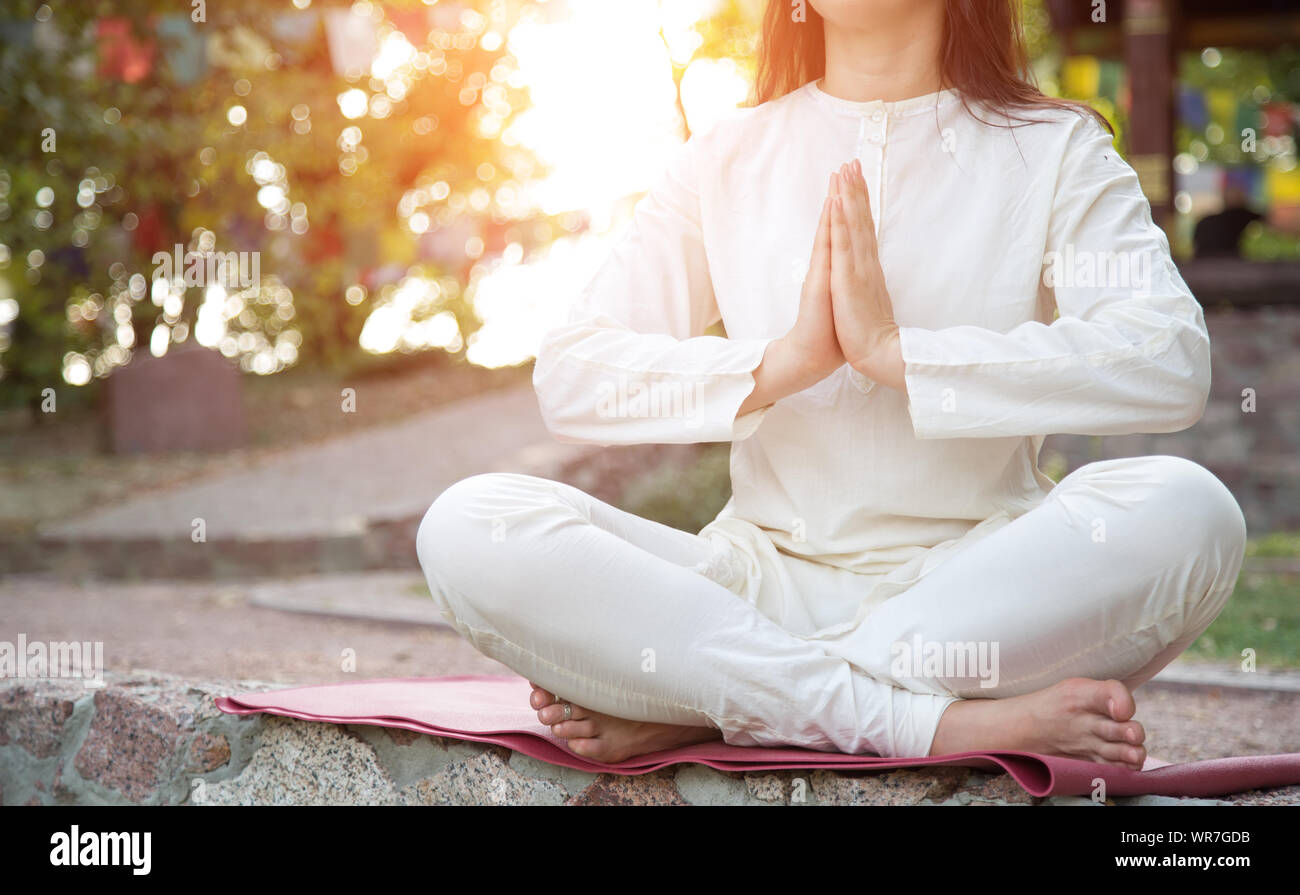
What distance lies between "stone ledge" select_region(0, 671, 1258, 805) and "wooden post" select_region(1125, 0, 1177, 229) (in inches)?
250

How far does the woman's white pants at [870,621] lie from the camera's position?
1.81 meters

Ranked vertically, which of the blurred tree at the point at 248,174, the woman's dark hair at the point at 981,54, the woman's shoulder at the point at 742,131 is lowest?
the woman's shoulder at the point at 742,131

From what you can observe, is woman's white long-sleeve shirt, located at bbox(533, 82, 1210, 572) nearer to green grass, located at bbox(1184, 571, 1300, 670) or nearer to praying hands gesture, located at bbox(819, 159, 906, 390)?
praying hands gesture, located at bbox(819, 159, 906, 390)

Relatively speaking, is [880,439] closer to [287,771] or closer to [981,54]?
[981,54]

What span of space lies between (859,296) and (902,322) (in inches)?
8.4

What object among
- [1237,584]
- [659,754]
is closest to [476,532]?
[659,754]

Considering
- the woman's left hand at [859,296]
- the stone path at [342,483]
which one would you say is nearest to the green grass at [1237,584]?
the stone path at [342,483]

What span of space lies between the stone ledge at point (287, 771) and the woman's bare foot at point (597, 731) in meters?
0.06

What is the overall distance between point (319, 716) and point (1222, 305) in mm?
6429

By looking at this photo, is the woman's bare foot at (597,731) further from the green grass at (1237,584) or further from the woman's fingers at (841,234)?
the green grass at (1237,584)

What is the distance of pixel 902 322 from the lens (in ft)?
6.65
